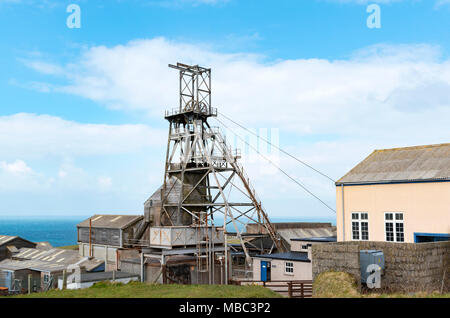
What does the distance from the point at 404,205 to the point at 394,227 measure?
159 centimetres

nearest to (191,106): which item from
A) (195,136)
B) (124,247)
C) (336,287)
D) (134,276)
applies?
(195,136)

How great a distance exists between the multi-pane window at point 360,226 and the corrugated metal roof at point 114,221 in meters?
26.7

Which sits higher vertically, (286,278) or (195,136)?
(195,136)

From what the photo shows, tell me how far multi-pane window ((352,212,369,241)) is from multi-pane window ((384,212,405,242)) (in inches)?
55.0

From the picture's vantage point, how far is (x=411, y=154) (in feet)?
102

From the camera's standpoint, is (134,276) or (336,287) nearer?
(336,287)

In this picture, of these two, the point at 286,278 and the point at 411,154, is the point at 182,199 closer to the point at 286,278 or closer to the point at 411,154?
the point at 286,278

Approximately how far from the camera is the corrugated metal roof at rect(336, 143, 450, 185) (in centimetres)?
2776

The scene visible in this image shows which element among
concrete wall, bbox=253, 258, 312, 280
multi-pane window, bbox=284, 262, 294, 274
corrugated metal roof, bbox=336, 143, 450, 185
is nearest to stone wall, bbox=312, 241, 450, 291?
corrugated metal roof, bbox=336, 143, 450, 185

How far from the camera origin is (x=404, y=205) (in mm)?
28234

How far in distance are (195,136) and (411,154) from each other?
25290mm

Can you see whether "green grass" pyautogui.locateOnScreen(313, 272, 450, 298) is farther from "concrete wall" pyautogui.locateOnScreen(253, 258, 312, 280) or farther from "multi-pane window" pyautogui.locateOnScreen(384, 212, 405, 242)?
"concrete wall" pyautogui.locateOnScreen(253, 258, 312, 280)
